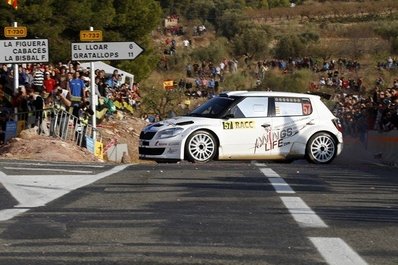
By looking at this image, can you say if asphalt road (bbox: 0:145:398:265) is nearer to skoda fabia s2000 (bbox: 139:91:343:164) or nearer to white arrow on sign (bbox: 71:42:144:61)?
skoda fabia s2000 (bbox: 139:91:343:164)

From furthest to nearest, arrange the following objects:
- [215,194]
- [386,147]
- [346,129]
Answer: [346,129], [386,147], [215,194]

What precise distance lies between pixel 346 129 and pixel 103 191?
2324 cm

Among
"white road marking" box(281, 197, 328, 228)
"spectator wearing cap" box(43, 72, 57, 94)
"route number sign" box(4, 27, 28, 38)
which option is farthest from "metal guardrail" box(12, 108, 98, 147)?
"white road marking" box(281, 197, 328, 228)

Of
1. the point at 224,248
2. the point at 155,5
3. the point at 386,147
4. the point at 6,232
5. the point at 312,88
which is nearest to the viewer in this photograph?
the point at 224,248

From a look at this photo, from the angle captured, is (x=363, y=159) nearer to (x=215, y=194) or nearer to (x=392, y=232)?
(x=215, y=194)

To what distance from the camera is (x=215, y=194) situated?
465 inches

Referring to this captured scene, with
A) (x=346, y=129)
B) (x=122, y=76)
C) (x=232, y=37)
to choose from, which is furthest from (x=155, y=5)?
(x=232, y=37)

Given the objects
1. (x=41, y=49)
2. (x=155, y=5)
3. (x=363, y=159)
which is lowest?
(x=363, y=159)

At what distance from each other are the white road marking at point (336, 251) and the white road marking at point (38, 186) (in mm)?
3083

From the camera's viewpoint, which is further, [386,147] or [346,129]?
[346,129]

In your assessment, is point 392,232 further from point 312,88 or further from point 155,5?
point 312,88

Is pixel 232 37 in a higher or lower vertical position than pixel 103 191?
higher

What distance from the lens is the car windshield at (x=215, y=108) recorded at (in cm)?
2068

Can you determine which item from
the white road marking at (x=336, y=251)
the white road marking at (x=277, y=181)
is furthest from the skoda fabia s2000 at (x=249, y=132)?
the white road marking at (x=336, y=251)
